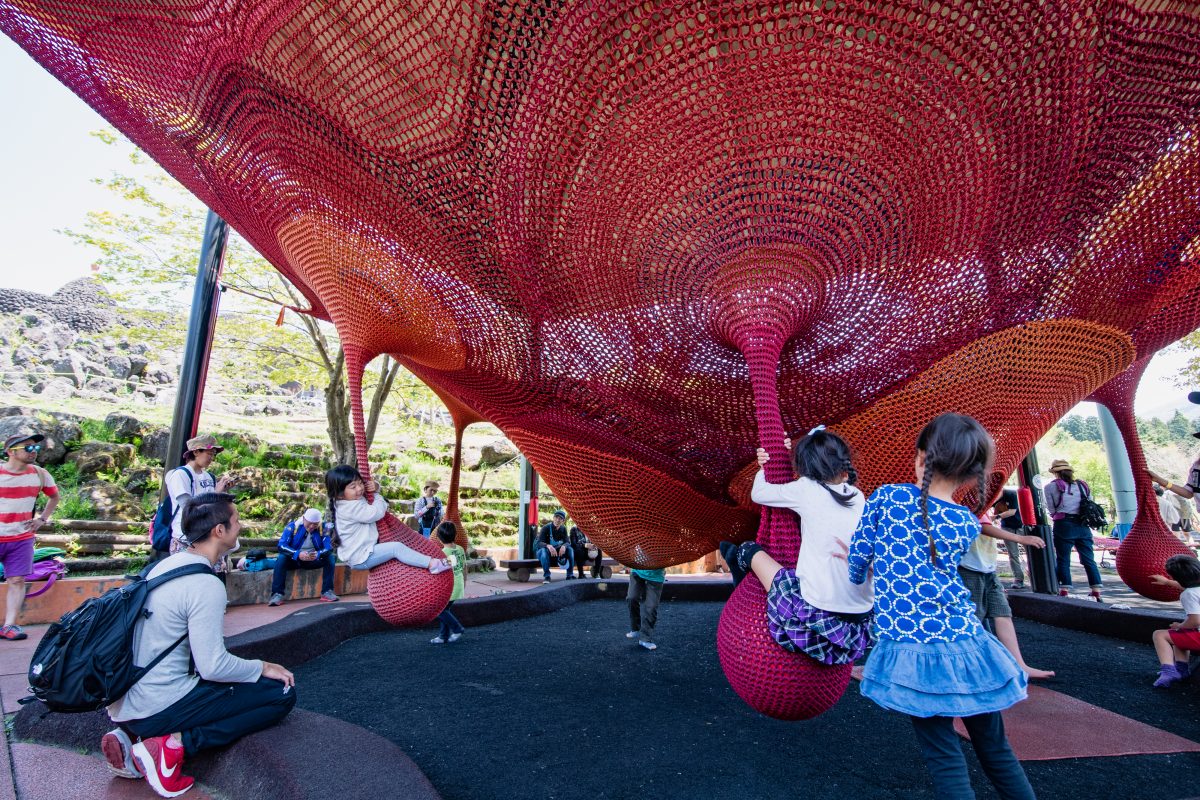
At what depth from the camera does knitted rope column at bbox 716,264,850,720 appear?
6.68 ft

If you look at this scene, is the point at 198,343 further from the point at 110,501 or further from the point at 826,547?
the point at 110,501

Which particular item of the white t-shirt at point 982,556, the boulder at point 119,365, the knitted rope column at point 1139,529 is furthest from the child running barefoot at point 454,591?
the boulder at point 119,365

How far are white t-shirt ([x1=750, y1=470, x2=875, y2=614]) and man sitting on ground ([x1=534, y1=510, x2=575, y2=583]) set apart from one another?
24.5 feet

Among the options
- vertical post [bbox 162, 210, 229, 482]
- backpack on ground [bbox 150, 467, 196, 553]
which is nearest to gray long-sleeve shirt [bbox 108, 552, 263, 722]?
backpack on ground [bbox 150, 467, 196, 553]

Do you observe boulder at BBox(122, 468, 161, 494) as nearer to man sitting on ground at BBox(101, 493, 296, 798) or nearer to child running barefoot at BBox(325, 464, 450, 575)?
child running barefoot at BBox(325, 464, 450, 575)

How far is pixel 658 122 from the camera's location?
8.10 feet

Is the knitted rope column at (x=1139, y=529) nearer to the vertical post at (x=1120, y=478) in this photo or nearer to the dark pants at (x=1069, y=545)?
the dark pants at (x=1069, y=545)

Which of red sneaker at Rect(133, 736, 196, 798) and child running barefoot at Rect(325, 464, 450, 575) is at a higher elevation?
child running barefoot at Rect(325, 464, 450, 575)

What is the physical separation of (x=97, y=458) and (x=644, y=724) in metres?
12.7

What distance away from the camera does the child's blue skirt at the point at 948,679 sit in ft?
5.05

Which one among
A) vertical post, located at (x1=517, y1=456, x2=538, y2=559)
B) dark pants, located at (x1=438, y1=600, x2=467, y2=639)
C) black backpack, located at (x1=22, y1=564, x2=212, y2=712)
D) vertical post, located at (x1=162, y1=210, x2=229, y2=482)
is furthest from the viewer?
vertical post, located at (x1=517, y1=456, x2=538, y2=559)

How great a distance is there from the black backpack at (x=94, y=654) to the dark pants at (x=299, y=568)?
431 centimetres

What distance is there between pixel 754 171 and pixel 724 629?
6.09 feet

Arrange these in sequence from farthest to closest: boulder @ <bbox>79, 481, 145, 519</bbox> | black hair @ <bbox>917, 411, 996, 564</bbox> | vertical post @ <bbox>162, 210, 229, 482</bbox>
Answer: boulder @ <bbox>79, 481, 145, 519</bbox>, vertical post @ <bbox>162, 210, 229, 482</bbox>, black hair @ <bbox>917, 411, 996, 564</bbox>
